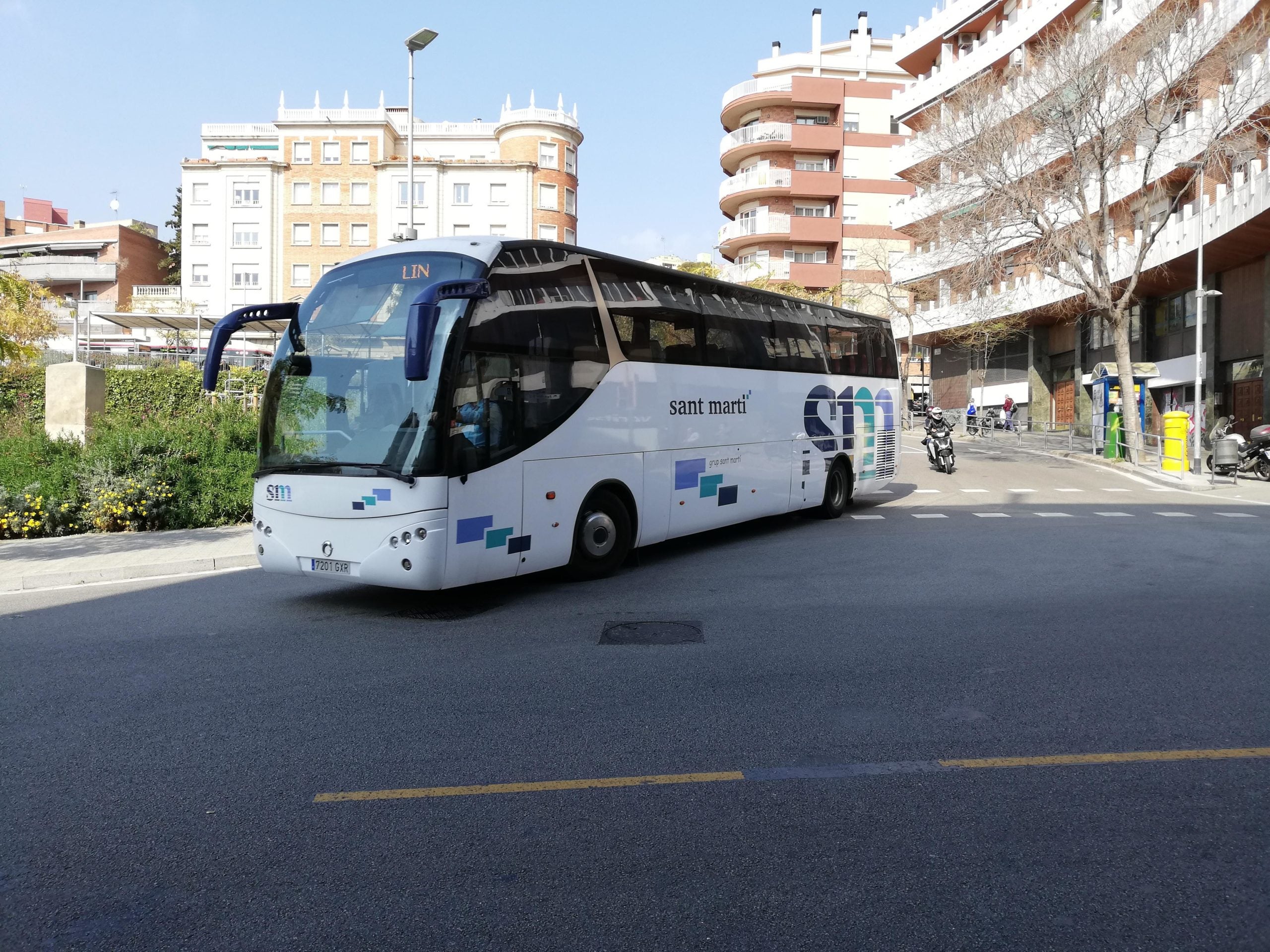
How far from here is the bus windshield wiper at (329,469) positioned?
817 cm

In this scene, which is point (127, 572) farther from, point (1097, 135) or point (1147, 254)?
point (1147, 254)

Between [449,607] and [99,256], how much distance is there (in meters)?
77.6

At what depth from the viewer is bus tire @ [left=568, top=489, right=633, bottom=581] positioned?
33.4ft

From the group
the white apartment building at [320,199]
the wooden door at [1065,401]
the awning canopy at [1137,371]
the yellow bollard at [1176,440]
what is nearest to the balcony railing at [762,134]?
the white apartment building at [320,199]

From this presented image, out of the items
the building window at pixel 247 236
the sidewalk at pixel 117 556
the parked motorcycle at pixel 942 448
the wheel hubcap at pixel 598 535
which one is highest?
the building window at pixel 247 236

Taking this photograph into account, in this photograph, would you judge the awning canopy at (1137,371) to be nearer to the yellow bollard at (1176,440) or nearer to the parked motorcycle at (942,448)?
the yellow bollard at (1176,440)

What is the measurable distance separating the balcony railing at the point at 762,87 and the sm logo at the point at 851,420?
47975 millimetres

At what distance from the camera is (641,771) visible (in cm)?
471

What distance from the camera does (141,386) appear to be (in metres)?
25.3

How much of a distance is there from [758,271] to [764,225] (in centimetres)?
324

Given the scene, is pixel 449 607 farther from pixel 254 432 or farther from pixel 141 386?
pixel 141 386

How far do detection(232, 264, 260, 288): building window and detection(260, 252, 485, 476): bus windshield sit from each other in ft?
198

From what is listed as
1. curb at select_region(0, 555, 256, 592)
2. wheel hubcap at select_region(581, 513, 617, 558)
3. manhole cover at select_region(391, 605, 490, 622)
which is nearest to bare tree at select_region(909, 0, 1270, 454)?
wheel hubcap at select_region(581, 513, 617, 558)

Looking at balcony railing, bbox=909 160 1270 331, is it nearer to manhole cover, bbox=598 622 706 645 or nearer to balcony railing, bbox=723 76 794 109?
balcony railing, bbox=723 76 794 109
